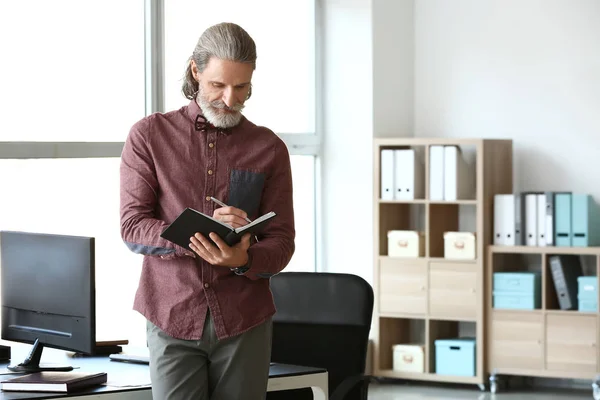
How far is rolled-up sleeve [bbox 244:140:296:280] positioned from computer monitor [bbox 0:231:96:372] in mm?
707

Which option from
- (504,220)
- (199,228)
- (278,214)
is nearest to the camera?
(199,228)

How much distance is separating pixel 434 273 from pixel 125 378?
345 centimetres

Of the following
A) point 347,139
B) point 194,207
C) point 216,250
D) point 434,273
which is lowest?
point 434,273

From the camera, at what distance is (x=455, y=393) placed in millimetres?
6141

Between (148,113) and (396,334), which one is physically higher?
(148,113)

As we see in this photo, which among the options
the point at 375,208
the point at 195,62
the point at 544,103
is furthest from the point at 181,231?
the point at 544,103

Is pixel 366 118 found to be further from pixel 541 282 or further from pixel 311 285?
pixel 311 285

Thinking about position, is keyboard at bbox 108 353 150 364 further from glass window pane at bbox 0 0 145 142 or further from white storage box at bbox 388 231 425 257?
white storage box at bbox 388 231 425 257

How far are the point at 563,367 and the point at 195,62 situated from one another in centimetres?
413

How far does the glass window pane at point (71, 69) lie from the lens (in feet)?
14.5

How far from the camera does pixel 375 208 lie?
6.34 metres

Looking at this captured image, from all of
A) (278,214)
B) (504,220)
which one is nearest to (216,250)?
(278,214)

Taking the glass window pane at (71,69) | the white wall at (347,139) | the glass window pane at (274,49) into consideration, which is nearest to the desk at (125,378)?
the glass window pane at (71,69)

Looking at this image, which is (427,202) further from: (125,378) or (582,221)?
(125,378)
